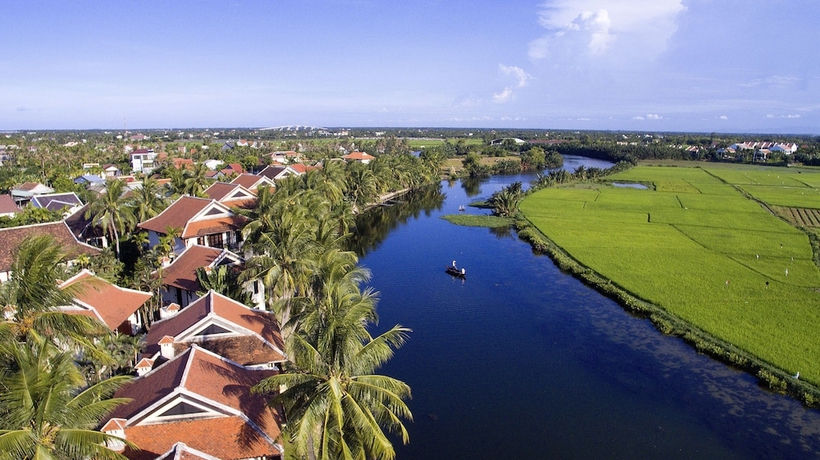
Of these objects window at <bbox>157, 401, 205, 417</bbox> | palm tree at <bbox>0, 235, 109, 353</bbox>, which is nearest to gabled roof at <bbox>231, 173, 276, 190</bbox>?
palm tree at <bbox>0, 235, 109, 353</bbox>

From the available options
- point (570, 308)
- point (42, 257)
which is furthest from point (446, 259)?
point (42, 257)

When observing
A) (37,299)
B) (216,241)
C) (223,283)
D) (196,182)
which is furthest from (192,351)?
(196,182)

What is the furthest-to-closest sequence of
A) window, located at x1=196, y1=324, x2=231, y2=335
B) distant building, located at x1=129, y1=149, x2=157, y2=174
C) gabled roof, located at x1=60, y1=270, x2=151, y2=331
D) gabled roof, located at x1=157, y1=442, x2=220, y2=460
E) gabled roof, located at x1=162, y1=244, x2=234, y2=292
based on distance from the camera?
distant building, located at x1=129, y1=149, x2=157, y2=174
gabled roof, located at x1=162, y1=244, x2=234, y2=292
gabled roof, located at x1=60, y1=270, x2=151, y2=331
window, located at x1=196, y1=324, x2=231, y2=335
gabled roof, located at x1=157, y1=442, x2=220, y2=460

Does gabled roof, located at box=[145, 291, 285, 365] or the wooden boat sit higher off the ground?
gabled roof, located at box=[145, 291, 285, 365]

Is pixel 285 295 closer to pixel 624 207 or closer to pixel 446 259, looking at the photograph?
pixel 446 259

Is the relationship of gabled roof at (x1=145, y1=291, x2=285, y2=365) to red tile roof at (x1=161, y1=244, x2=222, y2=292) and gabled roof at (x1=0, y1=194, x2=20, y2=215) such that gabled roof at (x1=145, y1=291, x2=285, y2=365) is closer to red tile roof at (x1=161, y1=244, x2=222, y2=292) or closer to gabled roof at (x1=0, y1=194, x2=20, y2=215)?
red tile roof at (x1=161, y1=244, x2=222, y2=292)

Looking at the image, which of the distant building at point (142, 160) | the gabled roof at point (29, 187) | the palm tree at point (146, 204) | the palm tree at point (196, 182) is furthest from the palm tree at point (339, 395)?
the distant building at point (142, 160)

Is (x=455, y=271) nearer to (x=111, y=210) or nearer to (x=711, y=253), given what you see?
(x=711, y=253)
